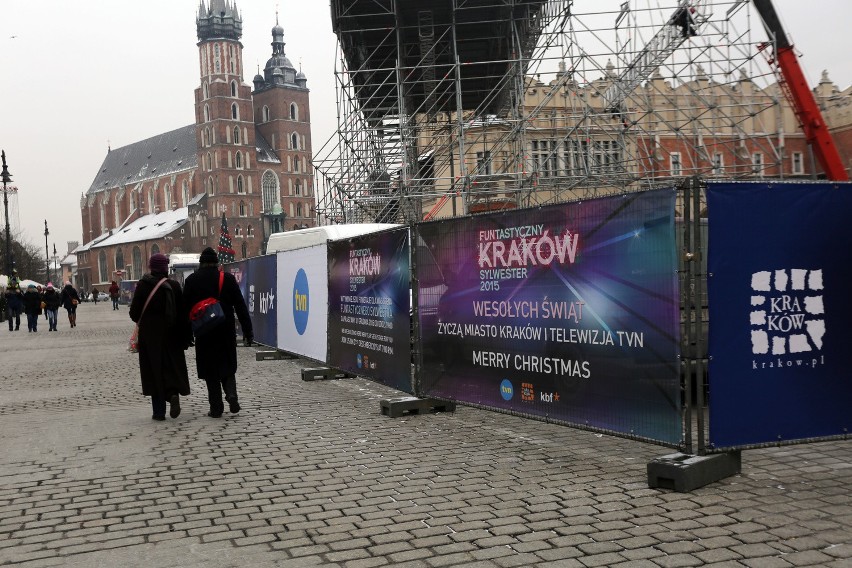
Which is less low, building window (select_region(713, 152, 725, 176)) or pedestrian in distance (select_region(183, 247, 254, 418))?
building window (select_region(713, 152, 725, 176))

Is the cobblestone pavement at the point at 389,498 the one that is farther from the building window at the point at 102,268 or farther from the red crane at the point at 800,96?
the building window at the point at 102,268

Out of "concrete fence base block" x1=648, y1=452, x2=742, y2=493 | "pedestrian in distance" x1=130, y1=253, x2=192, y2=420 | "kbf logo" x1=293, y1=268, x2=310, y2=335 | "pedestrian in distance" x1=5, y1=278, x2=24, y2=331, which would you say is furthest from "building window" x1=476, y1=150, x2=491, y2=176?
"pedestrian in distance" x1=5, y1=278, x2=24, y2=331

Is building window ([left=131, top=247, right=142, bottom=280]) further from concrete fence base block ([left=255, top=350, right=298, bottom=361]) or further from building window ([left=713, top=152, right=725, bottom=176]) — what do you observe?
concrete fence base block ([left=255, top=350, right=298, bottom=361])

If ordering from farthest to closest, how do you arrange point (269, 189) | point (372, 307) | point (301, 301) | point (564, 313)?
point (269, 189) < point (301, 301) < point (372, 307) < point (564, 313)

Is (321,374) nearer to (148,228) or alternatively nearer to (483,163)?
(483,163)

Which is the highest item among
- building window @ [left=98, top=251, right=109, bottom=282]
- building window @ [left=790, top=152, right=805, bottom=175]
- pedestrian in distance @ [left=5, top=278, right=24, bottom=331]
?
building window @ [left=790, top=152, right=805, bottom=175]

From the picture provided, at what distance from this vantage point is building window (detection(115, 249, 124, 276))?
5143 inches

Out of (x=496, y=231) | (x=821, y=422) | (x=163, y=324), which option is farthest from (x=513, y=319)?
(x=163, y=324)

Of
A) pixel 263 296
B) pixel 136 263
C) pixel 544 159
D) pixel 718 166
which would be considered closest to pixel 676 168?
pixel 544 159

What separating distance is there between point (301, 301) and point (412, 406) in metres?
5.21

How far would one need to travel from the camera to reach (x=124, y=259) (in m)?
130

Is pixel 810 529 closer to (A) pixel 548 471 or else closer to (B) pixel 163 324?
(A) pixel 548 471

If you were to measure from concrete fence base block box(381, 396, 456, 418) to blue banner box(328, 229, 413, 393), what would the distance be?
245 millimetres

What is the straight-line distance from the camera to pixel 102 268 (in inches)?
5399
